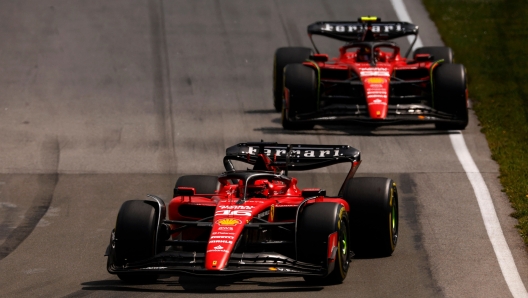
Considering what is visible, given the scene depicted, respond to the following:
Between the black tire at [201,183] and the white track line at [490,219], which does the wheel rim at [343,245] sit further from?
the black tire at [201,183]

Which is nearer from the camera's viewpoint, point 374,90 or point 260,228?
point 260,228

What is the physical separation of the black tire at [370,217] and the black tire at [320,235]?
103 centimetres

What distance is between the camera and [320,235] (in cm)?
1033

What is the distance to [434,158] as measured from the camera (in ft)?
57.2

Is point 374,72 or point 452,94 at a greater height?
point 374,72

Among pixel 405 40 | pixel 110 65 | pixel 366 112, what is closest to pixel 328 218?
pixel 366 112

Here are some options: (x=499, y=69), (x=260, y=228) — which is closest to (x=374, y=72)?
(x=499, y=69)

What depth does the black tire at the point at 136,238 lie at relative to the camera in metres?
10.6

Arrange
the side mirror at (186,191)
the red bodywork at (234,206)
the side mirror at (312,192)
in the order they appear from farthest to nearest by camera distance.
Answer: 1. the side mirror at (186,191)
2. the side mirror at (312,192)
3. the red bodywork at (234,206)

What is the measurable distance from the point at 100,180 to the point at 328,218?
22.3 ft

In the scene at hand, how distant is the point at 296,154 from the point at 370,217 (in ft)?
4.78

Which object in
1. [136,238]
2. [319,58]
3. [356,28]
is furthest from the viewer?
[356,28]

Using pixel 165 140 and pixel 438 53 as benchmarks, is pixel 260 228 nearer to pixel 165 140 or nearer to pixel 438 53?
pixel 165 140

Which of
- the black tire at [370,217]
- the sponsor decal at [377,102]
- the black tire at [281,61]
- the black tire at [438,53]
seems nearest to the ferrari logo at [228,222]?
the black tire at [370,217]
